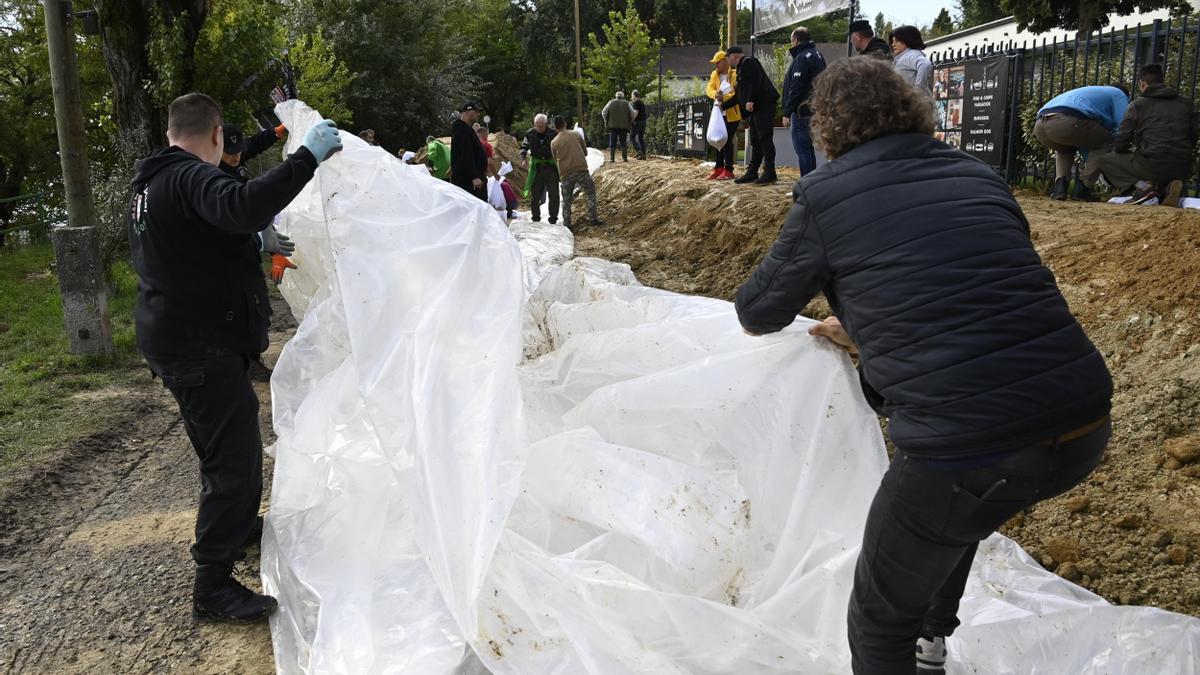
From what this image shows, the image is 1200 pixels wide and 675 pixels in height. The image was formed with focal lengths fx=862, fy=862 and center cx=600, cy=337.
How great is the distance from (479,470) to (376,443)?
0.93 m

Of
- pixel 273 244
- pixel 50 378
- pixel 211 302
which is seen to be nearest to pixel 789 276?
pixel 211 302

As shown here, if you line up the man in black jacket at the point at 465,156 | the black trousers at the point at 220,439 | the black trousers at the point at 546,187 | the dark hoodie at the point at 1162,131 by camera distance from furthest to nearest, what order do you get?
the black trousers at the point at 546,187, the man in black jacket at the point at 465,156, the dark hoodie at the point at 1162,131, the black trousers at the point at 220,439

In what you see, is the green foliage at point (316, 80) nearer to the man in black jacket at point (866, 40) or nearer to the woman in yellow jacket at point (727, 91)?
the woman in yellow jacket at point (727, 91)

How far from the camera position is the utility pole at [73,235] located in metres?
6.52

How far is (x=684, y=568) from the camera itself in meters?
2.66

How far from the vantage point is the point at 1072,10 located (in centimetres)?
2106

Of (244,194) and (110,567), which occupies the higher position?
(244,194)

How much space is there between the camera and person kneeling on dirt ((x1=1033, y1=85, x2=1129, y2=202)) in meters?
8.19

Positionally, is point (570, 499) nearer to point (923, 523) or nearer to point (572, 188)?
point (923, 523)

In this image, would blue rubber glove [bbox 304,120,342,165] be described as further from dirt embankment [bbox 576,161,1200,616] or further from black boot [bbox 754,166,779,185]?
black boot [bbox 754,166,779,185]

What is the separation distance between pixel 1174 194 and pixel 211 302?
8.10 meters

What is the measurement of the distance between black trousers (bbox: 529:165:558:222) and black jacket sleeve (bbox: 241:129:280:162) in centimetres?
862

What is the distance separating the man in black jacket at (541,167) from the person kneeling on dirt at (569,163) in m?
0.38

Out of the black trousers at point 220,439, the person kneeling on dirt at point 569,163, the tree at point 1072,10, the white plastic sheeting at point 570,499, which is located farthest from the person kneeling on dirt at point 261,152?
the tree at point 1072,10
